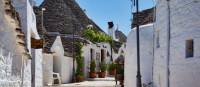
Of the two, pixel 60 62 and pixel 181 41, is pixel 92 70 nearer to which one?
pixel 60 62

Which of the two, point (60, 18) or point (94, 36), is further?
point (94, 36)

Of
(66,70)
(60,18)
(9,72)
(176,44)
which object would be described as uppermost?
(60,18)

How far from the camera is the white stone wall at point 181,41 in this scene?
16.1m

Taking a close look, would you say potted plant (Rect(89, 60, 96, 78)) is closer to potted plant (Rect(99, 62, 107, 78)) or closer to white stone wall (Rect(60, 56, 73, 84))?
potted plant (Rect(99, 62, 107, 78))

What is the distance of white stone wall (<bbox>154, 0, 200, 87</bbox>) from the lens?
53.0 ft

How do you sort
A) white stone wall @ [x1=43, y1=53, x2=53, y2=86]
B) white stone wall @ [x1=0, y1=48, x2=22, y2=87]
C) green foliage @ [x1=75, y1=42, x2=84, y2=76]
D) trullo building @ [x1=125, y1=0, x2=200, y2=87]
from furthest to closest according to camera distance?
green foliage @ [x1=75, y1=42, x2=84, y2=76] < white stone wall @ [x1=43, y1=53, x2=53, y2=86] < trullo building @ [x1=125, y1=0, x2=200, y2=87] < white stone wall @ [x1=0, y1=48, x2=22, y2=87]

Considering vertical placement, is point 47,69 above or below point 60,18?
below

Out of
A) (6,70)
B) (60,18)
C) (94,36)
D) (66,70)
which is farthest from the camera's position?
(94,36)

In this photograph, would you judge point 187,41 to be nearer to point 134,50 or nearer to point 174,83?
point 174,83

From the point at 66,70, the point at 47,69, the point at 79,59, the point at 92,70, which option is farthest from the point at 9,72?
the point at 92,70

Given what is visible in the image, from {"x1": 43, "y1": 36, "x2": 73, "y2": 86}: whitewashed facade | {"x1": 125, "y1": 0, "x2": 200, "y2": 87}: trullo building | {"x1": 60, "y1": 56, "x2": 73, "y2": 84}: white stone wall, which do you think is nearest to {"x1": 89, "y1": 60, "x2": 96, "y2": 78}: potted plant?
{"x1": 60, "y1": 56, "x2": 73, "y2": 84}: white stone wall

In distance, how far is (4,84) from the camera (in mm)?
11992

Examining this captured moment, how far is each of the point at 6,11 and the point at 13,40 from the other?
1057 millimetres

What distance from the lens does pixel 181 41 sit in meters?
17.5
